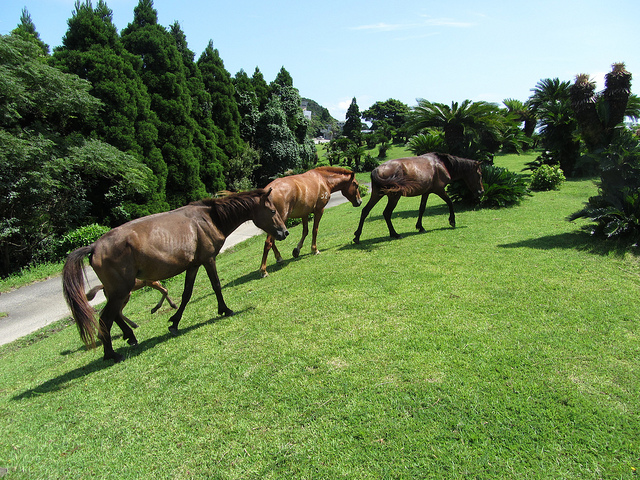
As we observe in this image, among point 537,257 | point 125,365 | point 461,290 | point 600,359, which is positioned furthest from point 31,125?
point 600,359

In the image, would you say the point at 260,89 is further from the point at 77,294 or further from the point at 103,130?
the point at 77,294

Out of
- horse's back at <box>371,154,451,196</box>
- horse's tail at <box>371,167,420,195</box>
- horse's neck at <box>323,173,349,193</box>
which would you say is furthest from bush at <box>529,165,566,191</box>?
horse's neck at <box>323,173,349,193</box>

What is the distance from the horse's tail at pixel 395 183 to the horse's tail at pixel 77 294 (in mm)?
6686

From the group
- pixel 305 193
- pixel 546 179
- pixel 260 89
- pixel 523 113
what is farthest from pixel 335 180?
pixel 523 113

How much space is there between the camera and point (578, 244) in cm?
787

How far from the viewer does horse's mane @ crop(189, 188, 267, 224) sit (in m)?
6.43

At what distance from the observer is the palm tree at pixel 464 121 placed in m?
14.1

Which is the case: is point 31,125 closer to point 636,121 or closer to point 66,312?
point 66,312

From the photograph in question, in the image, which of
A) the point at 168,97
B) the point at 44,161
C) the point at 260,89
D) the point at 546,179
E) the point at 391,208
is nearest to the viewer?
the point at 391,208

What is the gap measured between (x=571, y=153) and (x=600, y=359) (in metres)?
22.3

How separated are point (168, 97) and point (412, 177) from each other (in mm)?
17538

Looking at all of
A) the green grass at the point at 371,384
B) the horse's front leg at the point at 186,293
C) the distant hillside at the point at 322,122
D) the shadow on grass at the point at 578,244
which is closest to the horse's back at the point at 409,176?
the shadow on grass at the point at 578,244

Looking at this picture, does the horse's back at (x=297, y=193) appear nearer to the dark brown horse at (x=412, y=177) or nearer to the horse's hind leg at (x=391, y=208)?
the dark brown horse at (x=412, y=177)

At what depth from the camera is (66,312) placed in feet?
35.3
